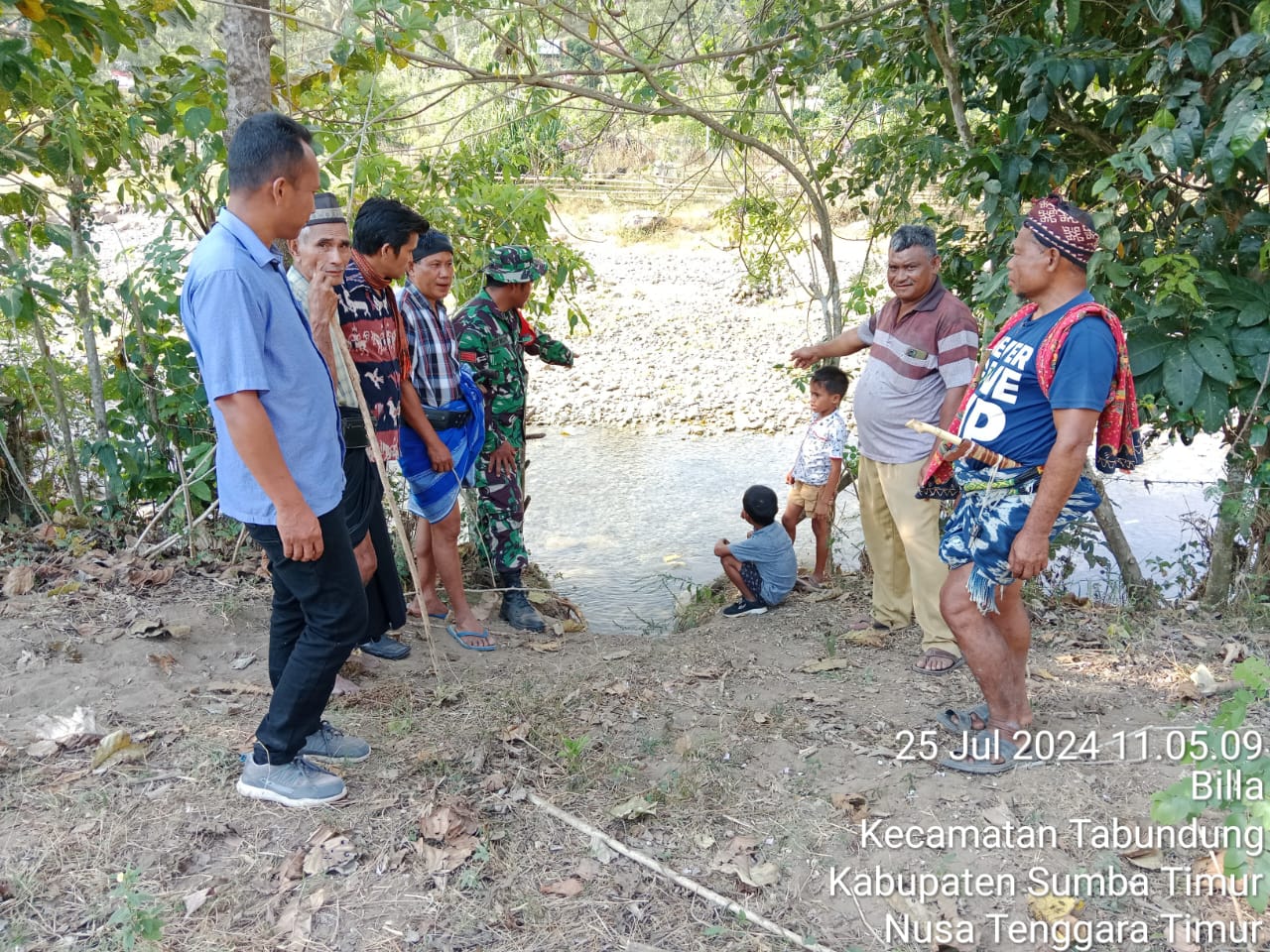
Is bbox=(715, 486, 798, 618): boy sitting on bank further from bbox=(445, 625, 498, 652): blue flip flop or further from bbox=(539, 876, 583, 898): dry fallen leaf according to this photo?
bbox=(539, 876, 583, 898): dry fallen leaf

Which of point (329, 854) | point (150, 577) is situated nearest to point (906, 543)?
point (329, 854)

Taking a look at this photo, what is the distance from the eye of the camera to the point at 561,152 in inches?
279

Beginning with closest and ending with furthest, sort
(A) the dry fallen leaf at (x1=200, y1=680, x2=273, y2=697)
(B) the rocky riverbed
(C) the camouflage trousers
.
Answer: (A) the dry fallen leaf at (x1=200, y1=680, x2=273, y2=697) < (C) the camouflage trousers < (B) the rocky riverbed

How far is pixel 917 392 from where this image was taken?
13.0 ft

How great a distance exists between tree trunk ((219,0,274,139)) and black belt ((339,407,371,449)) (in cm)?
147

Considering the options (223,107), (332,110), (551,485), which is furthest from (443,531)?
(551,485)

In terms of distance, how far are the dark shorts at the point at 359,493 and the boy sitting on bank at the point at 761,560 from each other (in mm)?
2048

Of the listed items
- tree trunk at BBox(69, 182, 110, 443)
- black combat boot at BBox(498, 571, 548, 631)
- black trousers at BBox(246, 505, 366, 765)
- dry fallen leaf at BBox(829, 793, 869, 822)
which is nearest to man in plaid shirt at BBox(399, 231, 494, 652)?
black combat boot at BBox(498, 571, 548, 631)

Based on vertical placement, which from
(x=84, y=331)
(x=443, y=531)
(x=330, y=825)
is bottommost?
(x=330, y=825)

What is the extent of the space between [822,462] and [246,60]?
3388 mm

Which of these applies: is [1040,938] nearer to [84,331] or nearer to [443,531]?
[443,531]

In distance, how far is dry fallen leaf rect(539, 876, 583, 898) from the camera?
8.16 ft

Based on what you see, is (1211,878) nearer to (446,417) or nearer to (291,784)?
(291,784)

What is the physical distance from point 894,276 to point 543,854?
258 centimetres
